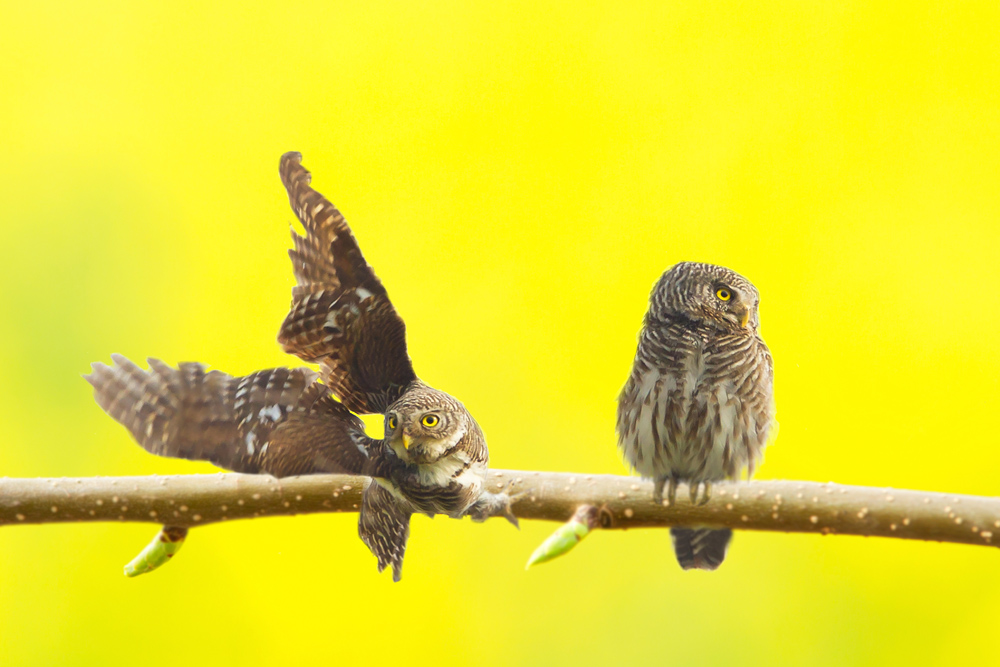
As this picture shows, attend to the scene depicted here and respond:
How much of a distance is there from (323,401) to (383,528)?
113 millimetres

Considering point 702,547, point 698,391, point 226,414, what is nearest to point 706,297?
point 698,391

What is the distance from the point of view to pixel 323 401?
49 centimetres

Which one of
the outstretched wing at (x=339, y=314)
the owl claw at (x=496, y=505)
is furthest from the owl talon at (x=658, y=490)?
the outstretched wing at (x=339, y=314)

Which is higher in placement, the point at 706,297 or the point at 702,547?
the point at 706,297

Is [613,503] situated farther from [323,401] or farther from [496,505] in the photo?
[323,401]

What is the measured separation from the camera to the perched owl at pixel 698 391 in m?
0.58

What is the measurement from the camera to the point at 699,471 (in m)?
0.64

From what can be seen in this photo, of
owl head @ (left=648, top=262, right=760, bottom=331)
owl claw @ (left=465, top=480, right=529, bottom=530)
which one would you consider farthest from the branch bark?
owl head @ (left=648, top=262, right=760, bottom=331)

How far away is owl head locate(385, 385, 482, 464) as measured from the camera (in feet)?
1.50

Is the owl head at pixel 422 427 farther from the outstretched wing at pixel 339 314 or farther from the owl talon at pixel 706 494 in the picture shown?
the owl talon at pixel 706 494

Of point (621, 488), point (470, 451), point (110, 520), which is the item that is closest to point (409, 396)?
point (470, 451)

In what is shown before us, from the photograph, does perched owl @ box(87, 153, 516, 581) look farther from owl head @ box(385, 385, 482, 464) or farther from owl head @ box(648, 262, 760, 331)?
owl head @ box(648, 262, 760, 331)

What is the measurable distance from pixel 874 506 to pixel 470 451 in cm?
30

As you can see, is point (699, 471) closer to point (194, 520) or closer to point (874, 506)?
point (874, 506)
